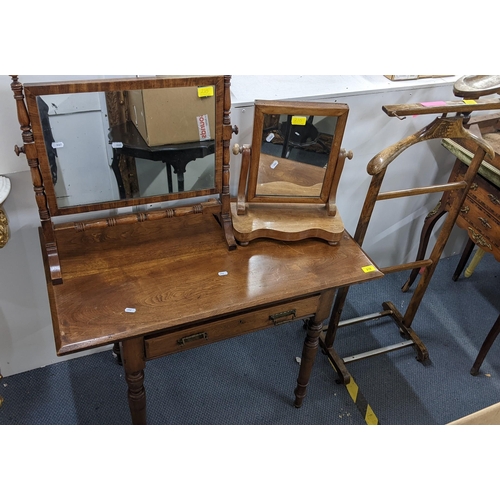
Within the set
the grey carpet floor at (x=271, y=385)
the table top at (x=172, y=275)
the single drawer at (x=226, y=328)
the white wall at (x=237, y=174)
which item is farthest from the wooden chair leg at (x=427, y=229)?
the single drawer at (x=226, y=328)

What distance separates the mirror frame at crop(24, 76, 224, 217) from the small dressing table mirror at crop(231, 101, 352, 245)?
0.29 feet

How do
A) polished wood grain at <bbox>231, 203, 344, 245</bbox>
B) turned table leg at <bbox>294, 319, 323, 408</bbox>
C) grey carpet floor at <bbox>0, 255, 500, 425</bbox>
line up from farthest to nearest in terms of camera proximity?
grey carpet floor at <bbox>0, 255, 500, 425</bbox>
turned table leg at <bbox>294, 319, 323, 408</bbox>
polished wood grain at <bbox>231, 203, 344, 245</bbox>

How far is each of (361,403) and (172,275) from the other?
3.49 ft

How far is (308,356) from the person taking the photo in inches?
67.7

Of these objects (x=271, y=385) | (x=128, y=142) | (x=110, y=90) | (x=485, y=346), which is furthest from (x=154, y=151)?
(x=485, y=346)

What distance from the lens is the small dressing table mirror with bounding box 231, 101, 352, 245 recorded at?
1409mm

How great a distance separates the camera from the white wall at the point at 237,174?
1515 millimetres

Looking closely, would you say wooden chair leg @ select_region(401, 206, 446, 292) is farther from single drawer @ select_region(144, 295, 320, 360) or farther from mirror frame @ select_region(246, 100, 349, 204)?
single drawer @ select_region(144, 295, 320, 360)

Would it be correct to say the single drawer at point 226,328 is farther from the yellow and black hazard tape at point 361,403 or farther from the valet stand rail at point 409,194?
the yellow and black hazard tape at point 361,403

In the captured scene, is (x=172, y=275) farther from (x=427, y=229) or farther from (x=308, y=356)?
(x=427, y=229)

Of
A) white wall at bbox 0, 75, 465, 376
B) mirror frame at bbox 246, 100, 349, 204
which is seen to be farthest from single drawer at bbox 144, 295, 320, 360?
white wall at bbox 0, 75, 465, 376

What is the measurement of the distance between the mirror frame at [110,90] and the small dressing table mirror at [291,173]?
87mm

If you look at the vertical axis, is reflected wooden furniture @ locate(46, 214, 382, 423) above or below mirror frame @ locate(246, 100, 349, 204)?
below

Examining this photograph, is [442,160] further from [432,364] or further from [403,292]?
[432,364]
